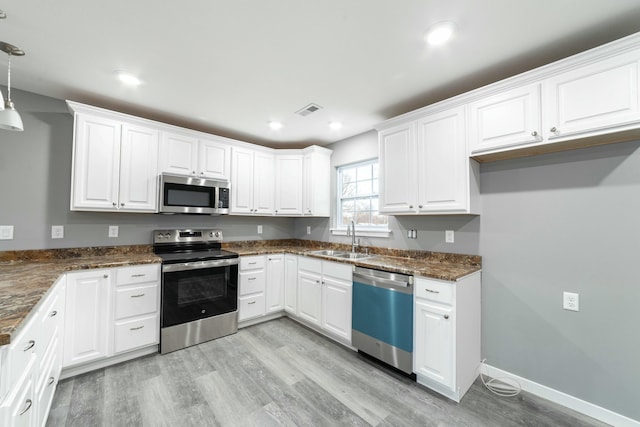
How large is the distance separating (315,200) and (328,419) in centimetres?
263

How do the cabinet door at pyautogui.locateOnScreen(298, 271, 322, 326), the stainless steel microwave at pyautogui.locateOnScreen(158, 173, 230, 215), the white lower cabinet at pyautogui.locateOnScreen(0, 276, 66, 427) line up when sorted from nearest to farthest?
1. the white lower cabinet at pyautogui.locateOnScreen(0, 276, 66, 427)
2. the stainless steel microwave at pyautogui.locateOnScreen(158, 173, 230, 215)
3. the cabinet door at pyautogui.locateOnScreen(298, 271, 322, 326)

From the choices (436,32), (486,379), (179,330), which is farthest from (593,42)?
(179,330)

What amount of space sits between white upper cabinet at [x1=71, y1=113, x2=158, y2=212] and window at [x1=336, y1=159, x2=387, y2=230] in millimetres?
2428

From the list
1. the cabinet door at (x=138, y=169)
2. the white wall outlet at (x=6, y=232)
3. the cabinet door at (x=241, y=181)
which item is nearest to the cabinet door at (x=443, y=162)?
the cabinet door at (x=241, y=181)

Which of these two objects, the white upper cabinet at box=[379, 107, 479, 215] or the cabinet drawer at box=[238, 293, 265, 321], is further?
the cabinet drawer at box=[238, 293, 265, 321]

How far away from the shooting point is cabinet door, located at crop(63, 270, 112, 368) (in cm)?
219

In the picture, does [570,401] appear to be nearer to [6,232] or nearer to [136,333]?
[136,333]

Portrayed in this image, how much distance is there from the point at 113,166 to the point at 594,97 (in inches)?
159

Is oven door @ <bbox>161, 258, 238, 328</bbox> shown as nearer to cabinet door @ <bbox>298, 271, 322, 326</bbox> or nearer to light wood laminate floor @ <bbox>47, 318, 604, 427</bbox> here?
light wood laminate floor @ <bbox>47, 318, 604, 427</bbox>

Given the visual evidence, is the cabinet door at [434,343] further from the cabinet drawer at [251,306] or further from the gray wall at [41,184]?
the gray wall at [41,184]

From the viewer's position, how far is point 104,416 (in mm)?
1789

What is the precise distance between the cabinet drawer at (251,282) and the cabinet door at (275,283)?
4.1 inches

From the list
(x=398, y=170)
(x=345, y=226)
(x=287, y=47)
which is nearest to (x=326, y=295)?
(x=345, y=226)

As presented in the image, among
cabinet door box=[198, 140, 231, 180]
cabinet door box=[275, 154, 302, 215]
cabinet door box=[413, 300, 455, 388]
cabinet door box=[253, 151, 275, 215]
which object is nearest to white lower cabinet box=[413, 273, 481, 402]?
cabinet door box=[413, 300, 455, 388]
